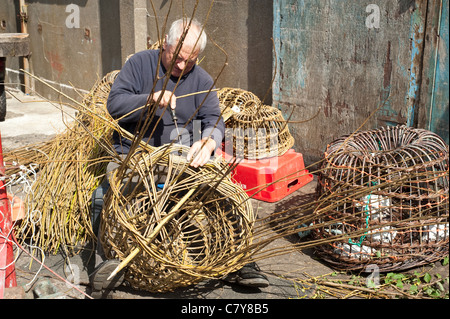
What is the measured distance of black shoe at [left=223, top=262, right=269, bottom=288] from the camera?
10.1ft

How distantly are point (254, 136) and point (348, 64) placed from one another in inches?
37.6

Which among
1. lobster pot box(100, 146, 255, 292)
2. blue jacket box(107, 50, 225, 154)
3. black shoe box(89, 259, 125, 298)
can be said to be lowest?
black shoe box(89, 259, 125, 298)

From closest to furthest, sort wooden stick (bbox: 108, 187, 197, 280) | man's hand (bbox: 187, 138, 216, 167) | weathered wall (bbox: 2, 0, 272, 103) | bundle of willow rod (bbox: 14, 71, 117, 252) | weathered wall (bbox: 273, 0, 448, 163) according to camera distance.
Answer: wooden stick (bbox: 108, 187, 197, 280) → man's hand (bbox: 187, 138, 216, 167) → bundle of willow rod (bbox: 14, 71, 117, 252) → weathered wall (bbox: 273, 0, 448, 163) → weathered wall (bbox: 2, 0, 272, 103)

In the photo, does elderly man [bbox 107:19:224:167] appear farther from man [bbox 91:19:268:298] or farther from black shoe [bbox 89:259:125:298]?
black shoe [bbox 89:259:125:298]

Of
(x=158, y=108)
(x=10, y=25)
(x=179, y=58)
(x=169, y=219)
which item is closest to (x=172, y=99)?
(x=158, y=108)

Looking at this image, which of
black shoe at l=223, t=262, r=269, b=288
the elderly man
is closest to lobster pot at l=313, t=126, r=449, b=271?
black shoe at l=223, t=262, r=269, b=288

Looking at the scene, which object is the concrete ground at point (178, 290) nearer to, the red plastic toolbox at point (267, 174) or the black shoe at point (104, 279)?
the black shoe at point (104, 279)

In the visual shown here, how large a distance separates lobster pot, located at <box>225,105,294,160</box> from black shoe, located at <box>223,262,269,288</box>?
1485 mm

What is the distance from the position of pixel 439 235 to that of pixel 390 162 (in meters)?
0.53

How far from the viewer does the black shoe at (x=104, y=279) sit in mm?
2863

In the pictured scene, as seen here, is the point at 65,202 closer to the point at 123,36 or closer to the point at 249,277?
the point at 249,277

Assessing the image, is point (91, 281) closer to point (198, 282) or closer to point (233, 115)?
point (198, 282)

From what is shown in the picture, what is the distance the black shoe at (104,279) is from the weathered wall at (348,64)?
165 centimetres

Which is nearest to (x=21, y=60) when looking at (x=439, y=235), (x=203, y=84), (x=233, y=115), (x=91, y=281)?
(x=233, y=115)
